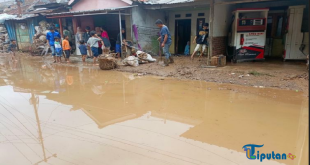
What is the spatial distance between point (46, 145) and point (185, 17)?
1002 cm

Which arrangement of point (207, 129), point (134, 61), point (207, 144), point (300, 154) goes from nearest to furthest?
point (300, 154)
point (207, 144)
point (207, 129)
point (134, 61)

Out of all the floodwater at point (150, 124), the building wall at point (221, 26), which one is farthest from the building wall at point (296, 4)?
the floodwater at point (150, 124)

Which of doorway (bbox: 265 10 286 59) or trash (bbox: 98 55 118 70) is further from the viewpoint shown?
doorway (bbox: 265 10 286 59)

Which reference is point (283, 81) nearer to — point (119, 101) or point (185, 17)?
point (119, 101)

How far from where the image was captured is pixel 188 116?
13.4 feet

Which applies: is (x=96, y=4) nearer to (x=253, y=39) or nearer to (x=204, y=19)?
(x=204, y=19)

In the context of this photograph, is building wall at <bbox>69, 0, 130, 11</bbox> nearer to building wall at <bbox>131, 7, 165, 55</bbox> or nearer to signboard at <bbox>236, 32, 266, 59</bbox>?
building wall at <bbox>131, 7, 165, 55</bbox>

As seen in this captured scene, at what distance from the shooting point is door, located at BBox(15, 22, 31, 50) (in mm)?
16578

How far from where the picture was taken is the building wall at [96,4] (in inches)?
456

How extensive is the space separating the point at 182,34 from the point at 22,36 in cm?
1278

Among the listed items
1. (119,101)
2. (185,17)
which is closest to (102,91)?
(119,101)

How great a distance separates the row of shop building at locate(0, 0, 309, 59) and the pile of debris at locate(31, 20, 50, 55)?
530 millimetres

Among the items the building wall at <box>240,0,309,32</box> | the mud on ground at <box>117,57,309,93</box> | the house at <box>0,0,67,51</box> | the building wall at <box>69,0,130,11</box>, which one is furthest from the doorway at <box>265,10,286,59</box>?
the house at <box>0,0,67,51</box>
